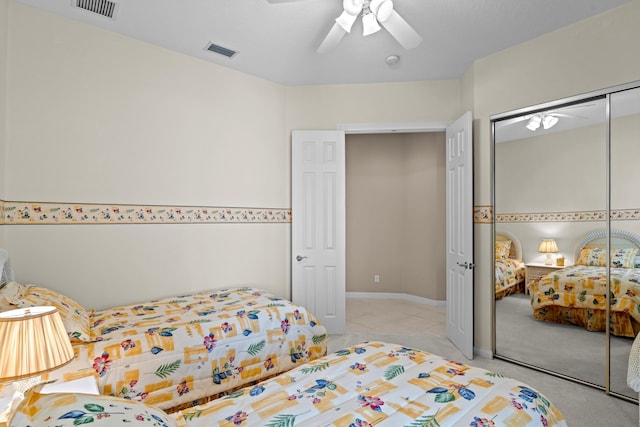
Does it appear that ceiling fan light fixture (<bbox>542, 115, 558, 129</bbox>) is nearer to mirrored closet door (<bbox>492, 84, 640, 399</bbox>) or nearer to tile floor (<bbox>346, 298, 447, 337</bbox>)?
mirrored closet door (<bbox>492, 84, 640, 399</bbox>)

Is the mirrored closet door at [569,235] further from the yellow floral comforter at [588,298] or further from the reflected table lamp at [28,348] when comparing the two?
the reflected table lamp at [28,348]

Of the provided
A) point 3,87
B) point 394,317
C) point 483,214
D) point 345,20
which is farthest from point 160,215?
point 394,317

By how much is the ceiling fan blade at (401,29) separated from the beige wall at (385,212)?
9.95 feet

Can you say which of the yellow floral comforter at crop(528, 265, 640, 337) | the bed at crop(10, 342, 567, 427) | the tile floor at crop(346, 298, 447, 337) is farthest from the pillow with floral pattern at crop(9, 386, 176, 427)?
the tile floor at crop(346, 298, 447, 337)

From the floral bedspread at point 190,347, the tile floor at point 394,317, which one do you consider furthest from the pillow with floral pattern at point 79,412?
the tile floor at point 394,317

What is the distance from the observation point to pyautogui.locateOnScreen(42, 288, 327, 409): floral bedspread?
185 cm

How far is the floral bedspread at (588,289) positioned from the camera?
2391 millimetres

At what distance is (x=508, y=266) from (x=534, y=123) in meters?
1.27

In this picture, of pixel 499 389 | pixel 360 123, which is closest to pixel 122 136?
pixel 360 123

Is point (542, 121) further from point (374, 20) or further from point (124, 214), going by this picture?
point (124, 214)

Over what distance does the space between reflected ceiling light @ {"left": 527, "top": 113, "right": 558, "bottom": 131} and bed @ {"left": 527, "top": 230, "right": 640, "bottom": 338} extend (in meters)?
0.94

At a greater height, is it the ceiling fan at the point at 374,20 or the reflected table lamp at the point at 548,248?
the ceiling fan at the point at 374,20

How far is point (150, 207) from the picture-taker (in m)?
3.00

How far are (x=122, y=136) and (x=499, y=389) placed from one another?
310 centimetres
